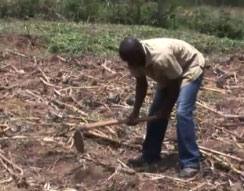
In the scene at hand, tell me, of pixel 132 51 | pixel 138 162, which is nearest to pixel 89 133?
pixel 138 162

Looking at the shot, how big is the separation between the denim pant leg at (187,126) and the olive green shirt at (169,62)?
0.08 meters

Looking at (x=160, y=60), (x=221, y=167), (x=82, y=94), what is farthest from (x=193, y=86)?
(x=82, y=94)

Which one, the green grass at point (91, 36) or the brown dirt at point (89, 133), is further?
the green grass at point (91, 36)

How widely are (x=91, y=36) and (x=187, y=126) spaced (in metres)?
7.75

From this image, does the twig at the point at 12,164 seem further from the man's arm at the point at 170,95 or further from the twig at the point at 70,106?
the twig at the point at 70,106

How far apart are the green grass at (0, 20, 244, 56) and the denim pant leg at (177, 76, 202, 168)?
20.0ft

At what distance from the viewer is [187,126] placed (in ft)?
20.3

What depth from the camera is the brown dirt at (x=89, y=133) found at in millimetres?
6207

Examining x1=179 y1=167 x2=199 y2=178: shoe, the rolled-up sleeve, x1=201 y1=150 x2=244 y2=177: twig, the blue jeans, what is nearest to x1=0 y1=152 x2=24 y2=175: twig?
the blue jeans

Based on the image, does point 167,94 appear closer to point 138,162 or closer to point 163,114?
point 163,114

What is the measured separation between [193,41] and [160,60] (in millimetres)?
8708

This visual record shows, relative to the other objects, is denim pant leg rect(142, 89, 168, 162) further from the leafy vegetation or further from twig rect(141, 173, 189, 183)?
the leafy vegetation

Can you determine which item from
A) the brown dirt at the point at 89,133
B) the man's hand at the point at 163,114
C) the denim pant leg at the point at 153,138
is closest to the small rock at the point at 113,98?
the brown dirt at the point at 89,133

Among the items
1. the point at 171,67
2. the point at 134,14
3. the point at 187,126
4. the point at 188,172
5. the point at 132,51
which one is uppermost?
the point at 132,51
